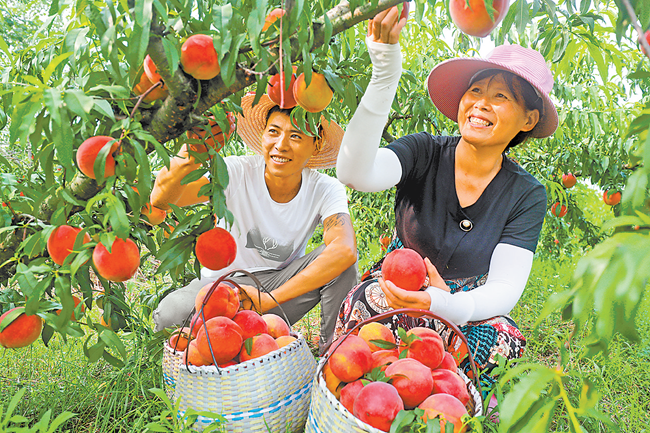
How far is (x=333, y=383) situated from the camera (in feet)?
3.55

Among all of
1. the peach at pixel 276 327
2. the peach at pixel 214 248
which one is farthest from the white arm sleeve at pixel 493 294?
the peach at pixel 214 248

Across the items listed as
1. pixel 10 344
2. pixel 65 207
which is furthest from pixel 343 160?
pixel 10 344

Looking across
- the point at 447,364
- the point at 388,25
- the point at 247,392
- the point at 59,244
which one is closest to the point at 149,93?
the point at 59,244

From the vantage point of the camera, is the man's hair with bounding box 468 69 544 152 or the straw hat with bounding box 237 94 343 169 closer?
the man's hair with bounding box 468 69 544 152

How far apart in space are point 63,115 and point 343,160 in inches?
32.4

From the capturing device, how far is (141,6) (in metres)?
0.60

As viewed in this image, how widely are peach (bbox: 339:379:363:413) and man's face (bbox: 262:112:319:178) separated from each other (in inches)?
39.8

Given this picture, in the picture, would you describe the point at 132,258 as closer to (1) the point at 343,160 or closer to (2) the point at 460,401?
(1) the point at 343,160

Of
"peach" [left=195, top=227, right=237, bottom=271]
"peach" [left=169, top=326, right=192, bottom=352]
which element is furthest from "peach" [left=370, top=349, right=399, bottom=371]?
"peach" [left=169, top=326, right=192, bottom=352]

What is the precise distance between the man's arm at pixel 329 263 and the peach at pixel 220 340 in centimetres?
52

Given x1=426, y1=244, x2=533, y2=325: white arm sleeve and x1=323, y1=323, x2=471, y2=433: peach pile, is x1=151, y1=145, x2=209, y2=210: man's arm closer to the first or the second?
x1=323, y1=323, x2=471, y2=433: peach pile

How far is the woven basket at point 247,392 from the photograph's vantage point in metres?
1.13

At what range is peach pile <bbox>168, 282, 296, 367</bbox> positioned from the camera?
117 centimetres

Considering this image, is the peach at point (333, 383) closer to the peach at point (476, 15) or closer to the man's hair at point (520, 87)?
the peach at point (476, 15)
